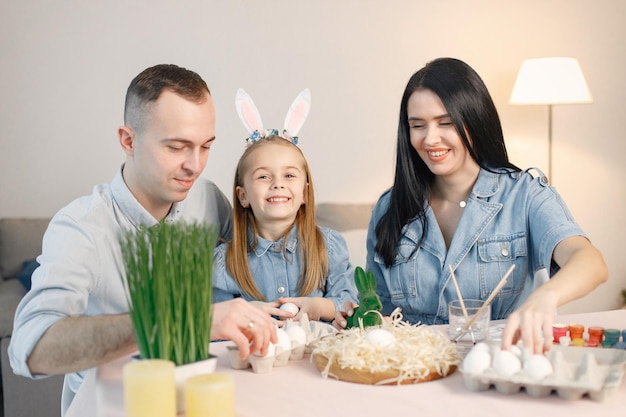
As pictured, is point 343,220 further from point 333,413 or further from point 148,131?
point 333,413

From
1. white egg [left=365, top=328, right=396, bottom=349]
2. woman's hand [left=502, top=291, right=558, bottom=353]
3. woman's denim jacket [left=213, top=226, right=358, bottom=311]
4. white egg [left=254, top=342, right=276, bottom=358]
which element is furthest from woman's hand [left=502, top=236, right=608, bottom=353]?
woman's denim jacket [left=213, top=226, right=358, bottom=311]

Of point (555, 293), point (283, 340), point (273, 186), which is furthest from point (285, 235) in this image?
point (555, 293)

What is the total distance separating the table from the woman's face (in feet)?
2.66

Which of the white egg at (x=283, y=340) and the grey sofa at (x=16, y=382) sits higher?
the white egg at (x=283, y=340)

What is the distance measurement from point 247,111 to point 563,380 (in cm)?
150

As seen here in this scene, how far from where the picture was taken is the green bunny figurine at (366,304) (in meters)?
1.69

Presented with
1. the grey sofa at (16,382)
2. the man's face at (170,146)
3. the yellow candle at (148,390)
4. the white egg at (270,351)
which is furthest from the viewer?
the grey sofa at (16,382)

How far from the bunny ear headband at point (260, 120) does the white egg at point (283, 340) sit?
1022 millimetres

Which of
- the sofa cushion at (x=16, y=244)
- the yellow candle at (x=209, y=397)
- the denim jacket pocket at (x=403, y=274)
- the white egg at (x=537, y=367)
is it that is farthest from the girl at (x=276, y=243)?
the sofa cushion at (x=16, y=244)

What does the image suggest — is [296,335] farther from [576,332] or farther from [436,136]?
[436,136]

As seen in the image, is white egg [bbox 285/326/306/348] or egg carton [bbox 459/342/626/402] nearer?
egg carton [bbox 459/342/626/402]

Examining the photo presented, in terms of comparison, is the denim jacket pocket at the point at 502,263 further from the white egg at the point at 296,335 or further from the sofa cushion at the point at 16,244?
the sofa cushion at the point at 16,244

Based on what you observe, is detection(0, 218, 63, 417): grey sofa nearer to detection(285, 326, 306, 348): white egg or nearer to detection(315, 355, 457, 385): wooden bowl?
detection(285, 326, 306, 348): white egg

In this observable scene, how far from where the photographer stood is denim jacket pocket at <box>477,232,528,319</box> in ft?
6.96
